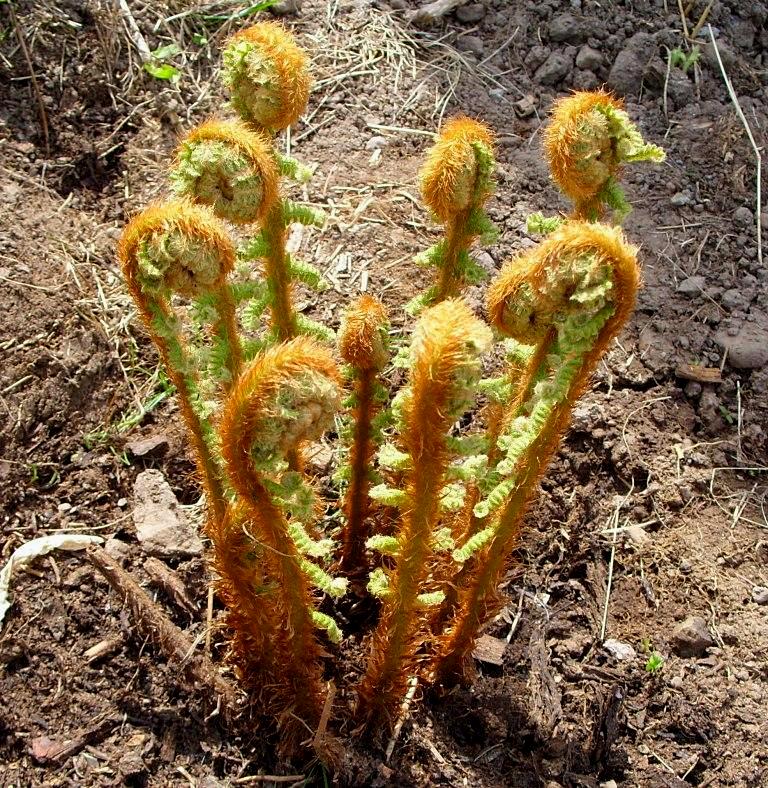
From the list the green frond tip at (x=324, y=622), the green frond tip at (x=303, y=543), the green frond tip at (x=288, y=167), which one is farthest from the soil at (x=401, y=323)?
the green frond tip at (x=288, y=167)

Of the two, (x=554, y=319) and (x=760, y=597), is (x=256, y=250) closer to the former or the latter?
(x=554, y=319)

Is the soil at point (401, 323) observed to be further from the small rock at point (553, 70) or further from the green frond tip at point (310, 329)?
the green frond tip at point (310, 329)

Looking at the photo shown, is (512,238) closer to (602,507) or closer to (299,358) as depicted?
(602,507)

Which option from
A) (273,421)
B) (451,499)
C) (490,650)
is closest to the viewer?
(273,421)

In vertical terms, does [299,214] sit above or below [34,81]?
below

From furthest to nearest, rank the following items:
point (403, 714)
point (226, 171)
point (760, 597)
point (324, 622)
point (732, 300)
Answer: point (732, 300), point (760, 597), point (403, 714), point (324, 622), point (226, 171)

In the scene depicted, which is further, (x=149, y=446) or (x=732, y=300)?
(x=732, y=300)

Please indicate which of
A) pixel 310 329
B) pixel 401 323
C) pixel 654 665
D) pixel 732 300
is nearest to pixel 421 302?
pixel 310 329
